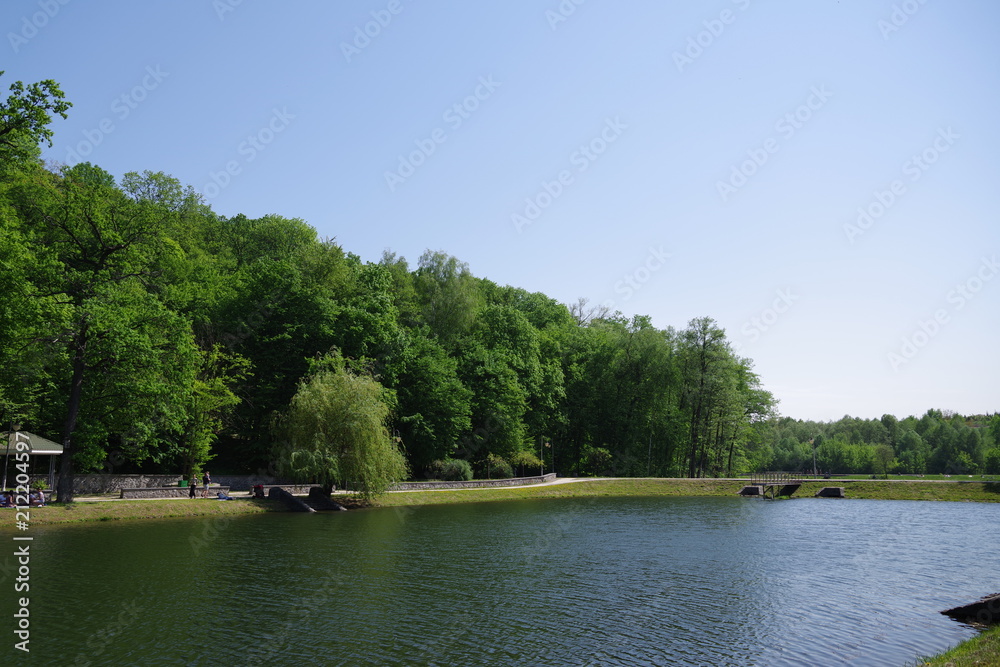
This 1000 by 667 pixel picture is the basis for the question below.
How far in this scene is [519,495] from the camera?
6412 cm

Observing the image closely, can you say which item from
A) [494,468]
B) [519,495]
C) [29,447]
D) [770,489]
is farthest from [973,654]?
[770,489]

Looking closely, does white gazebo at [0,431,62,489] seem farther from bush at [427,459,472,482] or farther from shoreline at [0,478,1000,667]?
bush at [427,459,472,482]

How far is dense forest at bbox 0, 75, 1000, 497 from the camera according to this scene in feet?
130

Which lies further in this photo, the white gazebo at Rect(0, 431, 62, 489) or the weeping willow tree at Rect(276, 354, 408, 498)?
the weeping willow tree at Rect(276, 354, 408, 498)

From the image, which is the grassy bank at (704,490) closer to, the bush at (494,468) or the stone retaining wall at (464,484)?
the stone retaining wall at (464,484)

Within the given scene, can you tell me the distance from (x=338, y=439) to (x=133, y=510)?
13399mm

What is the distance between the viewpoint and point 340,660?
52.3 ft

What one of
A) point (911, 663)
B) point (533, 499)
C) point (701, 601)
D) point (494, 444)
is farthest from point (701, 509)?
point (911, 663)

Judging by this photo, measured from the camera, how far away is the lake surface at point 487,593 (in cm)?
1698

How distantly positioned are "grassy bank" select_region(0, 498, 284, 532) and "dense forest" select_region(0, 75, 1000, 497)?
109 inches

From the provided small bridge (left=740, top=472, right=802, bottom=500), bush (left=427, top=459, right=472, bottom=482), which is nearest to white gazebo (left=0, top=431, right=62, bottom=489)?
bush (left=427, top=459, right=472, bottom=482)

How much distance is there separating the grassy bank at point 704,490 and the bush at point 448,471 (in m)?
4.16

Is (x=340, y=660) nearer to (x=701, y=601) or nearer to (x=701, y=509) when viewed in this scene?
(x=701, y=601)

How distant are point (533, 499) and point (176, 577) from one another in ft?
140
